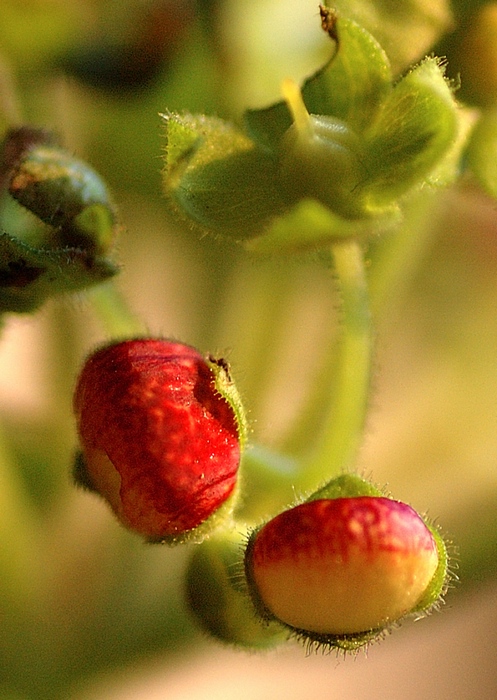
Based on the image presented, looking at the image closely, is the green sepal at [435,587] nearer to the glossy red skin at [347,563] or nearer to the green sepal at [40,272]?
the glossy red skin at [347,563]

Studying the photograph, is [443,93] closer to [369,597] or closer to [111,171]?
[369,597]

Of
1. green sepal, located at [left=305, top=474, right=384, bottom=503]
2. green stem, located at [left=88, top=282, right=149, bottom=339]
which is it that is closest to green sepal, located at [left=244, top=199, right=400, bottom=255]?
green sepal, located at [left=305, top=474, right=384, bottom=503]

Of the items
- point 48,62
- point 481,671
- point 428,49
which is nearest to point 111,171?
point 48,62

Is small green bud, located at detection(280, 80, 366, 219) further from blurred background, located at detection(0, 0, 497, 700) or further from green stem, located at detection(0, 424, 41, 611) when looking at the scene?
green stem, located at detection(0, 424, 41, 611)

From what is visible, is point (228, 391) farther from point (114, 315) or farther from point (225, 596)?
point (114, 315)

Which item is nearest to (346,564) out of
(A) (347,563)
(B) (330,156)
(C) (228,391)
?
(A) (347,563)

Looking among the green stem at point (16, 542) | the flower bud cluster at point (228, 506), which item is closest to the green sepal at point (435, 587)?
the flower bud cluster at point (228, 506)
